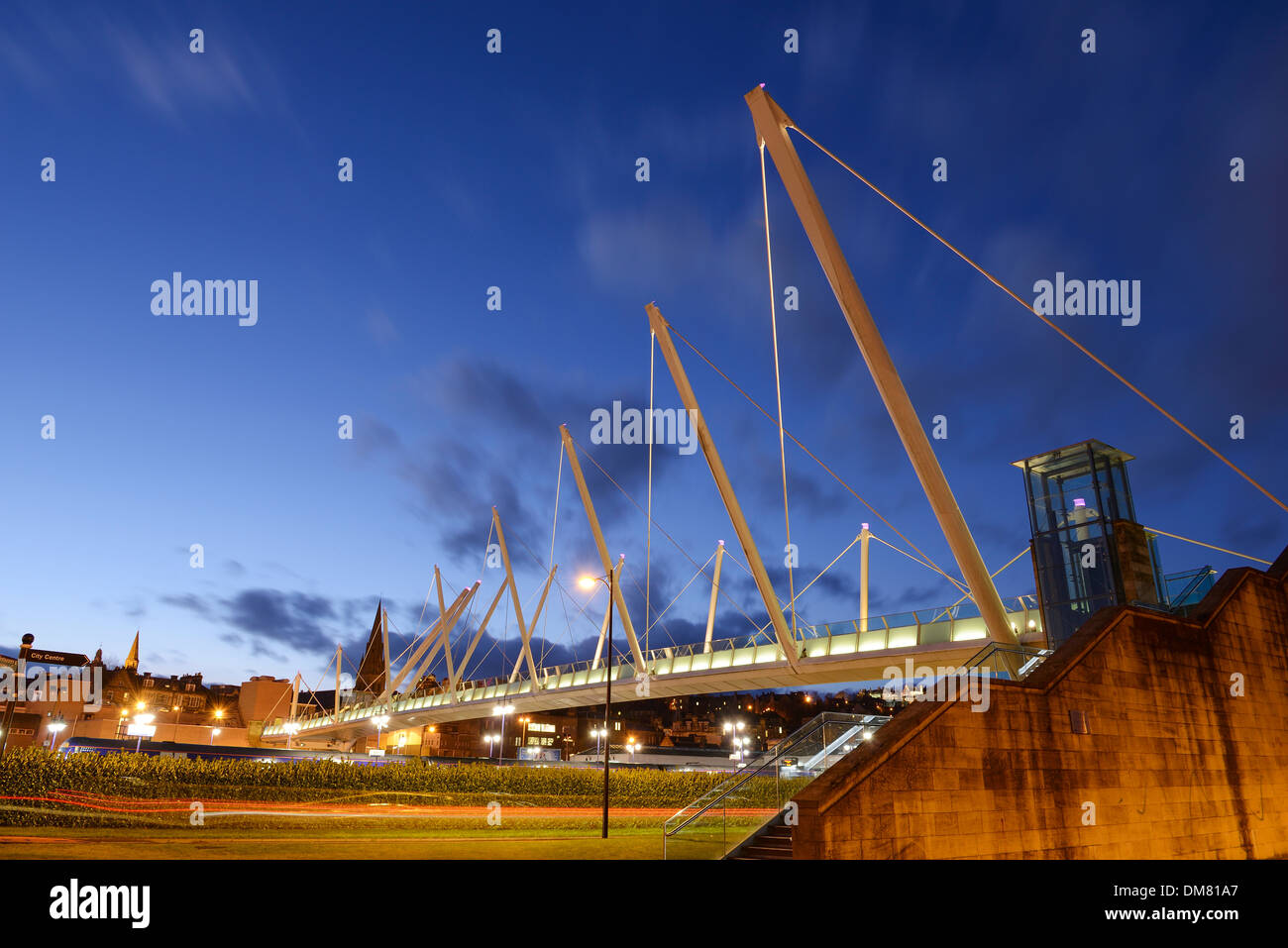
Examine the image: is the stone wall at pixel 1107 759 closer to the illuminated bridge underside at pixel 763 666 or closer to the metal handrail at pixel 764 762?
the metal handrail at pixel 764 762

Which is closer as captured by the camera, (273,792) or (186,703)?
(273,792)

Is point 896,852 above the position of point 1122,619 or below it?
below

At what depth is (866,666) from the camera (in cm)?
3731

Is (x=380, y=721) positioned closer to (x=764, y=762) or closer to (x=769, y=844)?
(x=764, y=762)

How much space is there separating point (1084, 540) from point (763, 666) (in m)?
25.3

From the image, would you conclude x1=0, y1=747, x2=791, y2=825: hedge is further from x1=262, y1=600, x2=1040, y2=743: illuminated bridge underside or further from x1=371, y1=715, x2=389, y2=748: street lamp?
x1=371, y1=715, x2=389, y2=748: street lamp

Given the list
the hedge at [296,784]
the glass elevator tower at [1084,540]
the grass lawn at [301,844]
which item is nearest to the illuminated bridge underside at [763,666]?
the hedge at [296,784]

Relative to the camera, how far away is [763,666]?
42.2m

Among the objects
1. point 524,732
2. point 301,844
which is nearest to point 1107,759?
point 301,844

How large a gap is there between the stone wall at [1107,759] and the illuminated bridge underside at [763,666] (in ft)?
41.6
